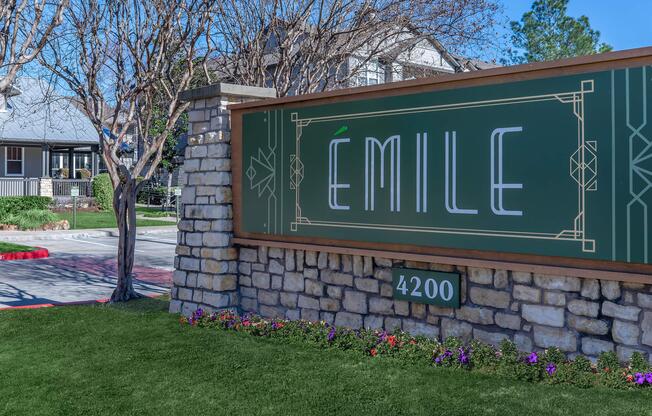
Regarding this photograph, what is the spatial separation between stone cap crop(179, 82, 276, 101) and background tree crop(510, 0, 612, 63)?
31.5 meters

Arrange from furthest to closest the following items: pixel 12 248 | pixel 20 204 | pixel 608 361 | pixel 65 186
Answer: pixel 65 186, pixel 20 204, pixel 12 248, pixel 608 361

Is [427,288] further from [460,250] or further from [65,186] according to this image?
[65,186]

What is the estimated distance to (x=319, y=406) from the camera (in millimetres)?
5762

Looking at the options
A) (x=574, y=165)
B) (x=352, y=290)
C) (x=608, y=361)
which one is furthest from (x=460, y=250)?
(x=608, y=361)

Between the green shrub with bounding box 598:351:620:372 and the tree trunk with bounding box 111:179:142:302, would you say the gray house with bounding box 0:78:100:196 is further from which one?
→ the green shrub with bounding box 598:351:620:372

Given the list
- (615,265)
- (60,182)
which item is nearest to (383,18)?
(615,265)

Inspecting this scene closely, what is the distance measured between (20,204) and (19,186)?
279 inches

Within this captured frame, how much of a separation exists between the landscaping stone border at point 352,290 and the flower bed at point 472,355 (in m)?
0.13

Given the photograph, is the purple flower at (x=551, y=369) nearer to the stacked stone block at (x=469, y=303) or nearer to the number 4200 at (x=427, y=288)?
the stacked stone block at (x=469, y=303)

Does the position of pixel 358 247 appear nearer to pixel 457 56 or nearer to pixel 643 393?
pixel 643 393

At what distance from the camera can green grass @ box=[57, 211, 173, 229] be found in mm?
28891

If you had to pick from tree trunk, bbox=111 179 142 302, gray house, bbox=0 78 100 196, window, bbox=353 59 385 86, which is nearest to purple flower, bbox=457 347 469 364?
tree trunk, bbox=111 179 142 302

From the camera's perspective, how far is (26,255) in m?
19.2

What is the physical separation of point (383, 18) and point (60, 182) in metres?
27.8
